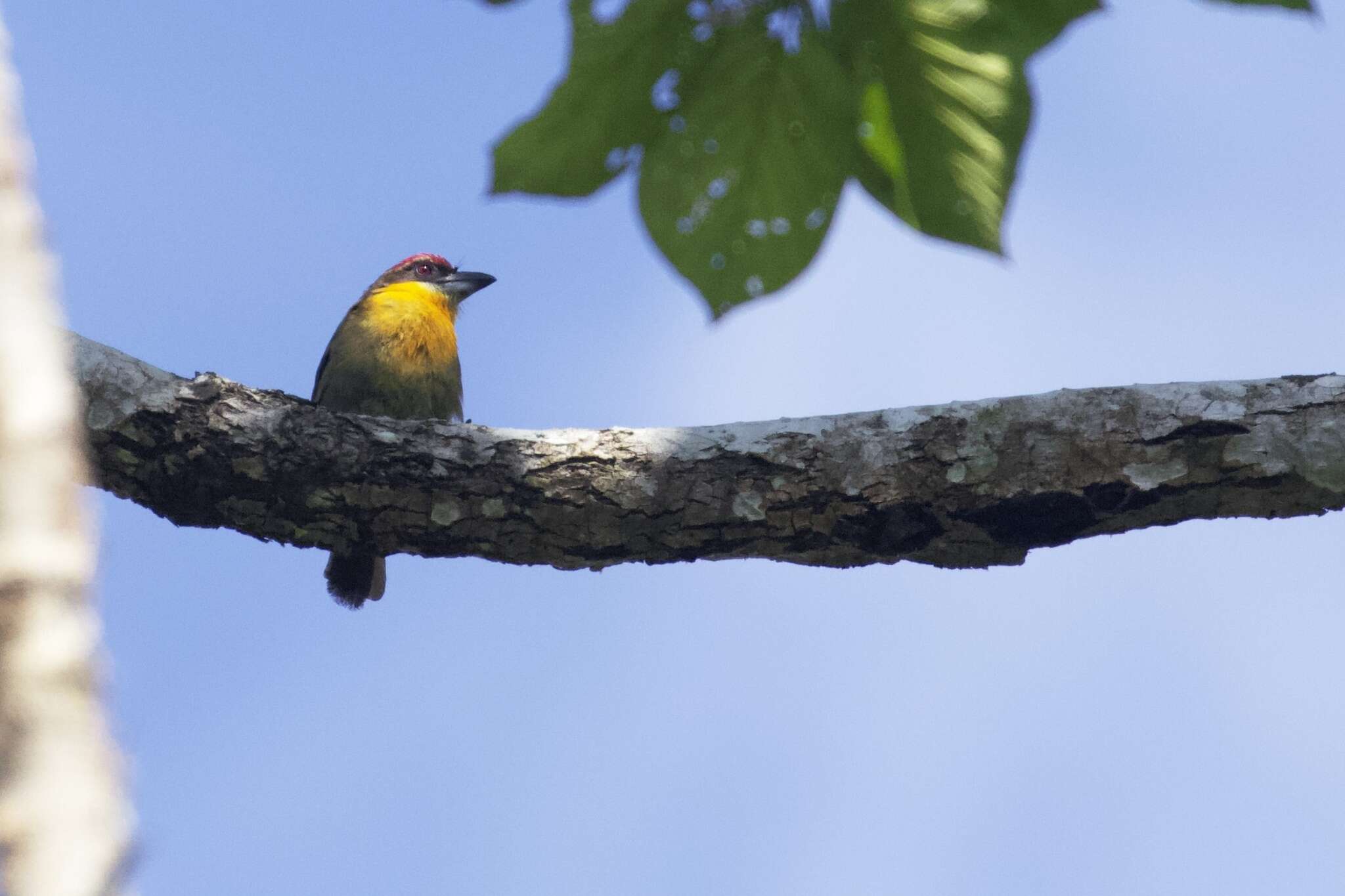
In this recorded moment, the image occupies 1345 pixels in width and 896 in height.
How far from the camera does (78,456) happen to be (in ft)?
1.92

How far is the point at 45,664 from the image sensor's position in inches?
20.6

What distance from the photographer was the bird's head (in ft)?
23.8

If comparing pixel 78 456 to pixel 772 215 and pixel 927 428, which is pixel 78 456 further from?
pixel 927 428

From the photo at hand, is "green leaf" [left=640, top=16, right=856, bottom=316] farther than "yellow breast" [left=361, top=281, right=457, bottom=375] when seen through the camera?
No

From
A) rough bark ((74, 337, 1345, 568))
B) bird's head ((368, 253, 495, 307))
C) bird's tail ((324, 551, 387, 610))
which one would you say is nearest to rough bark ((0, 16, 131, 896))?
rough bark ((74, 337, 1345, 568))

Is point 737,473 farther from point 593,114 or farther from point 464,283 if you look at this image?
point 464,283

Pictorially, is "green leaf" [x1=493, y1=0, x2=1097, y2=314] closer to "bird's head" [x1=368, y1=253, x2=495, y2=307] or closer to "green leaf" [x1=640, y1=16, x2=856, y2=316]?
"green leaf" [x1=640, y1=16, x2=856, y2=316]

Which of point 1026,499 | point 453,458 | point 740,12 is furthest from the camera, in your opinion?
point 453,458

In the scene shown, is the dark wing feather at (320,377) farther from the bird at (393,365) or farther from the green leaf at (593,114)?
the green leaf at (593,114)

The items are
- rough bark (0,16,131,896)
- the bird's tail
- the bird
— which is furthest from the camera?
the bird

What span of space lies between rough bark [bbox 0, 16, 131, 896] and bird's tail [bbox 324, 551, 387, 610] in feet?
14.1

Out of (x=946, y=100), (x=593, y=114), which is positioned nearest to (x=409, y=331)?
(x=593, y=114)

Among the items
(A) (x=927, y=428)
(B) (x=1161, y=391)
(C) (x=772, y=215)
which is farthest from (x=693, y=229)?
(B) (x=1161, y=391)

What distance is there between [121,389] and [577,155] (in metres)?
Result: 2.20
